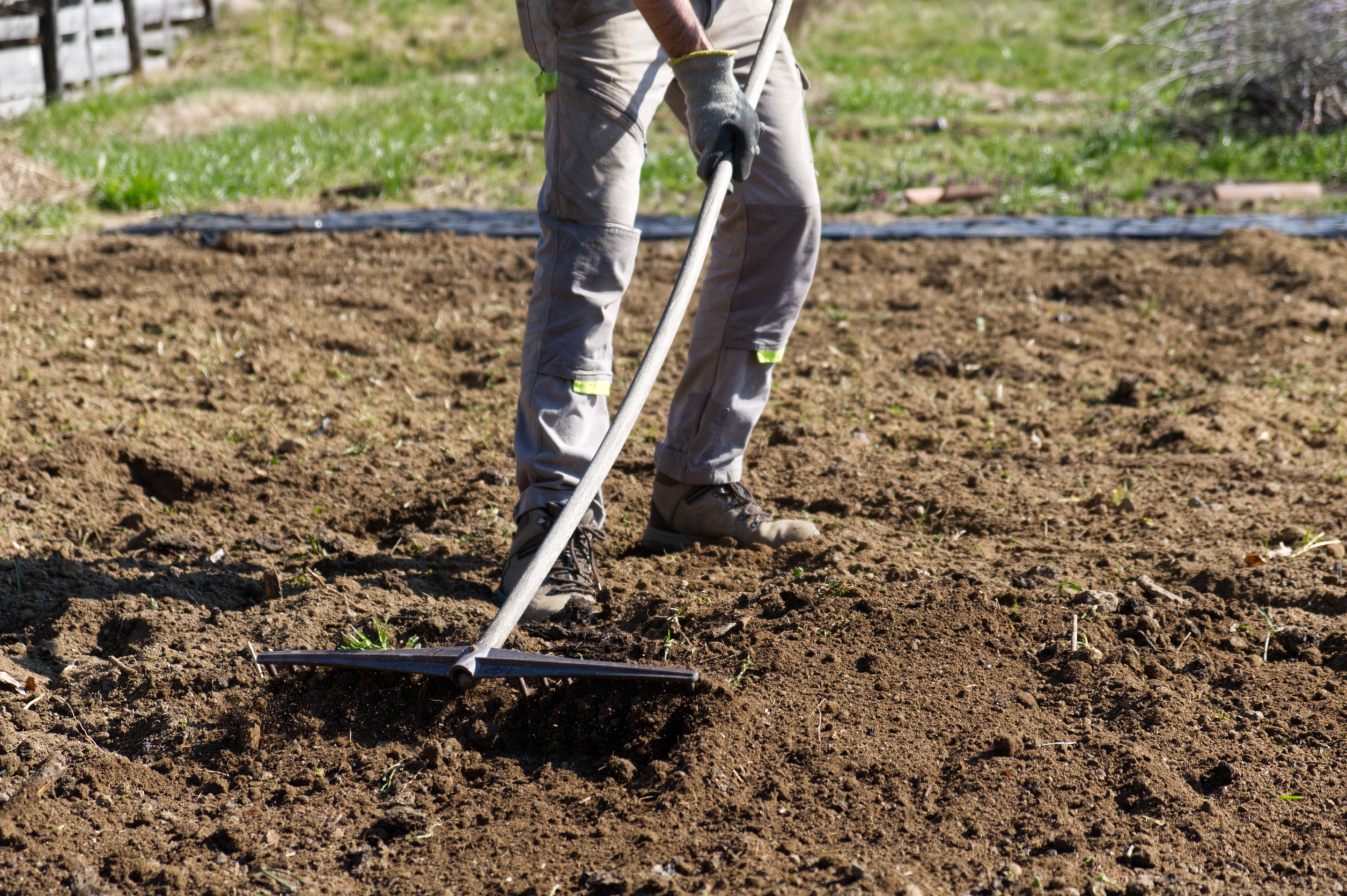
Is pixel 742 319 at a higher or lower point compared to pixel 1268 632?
higher

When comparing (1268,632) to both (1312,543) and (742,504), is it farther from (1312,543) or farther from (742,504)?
(742,504)

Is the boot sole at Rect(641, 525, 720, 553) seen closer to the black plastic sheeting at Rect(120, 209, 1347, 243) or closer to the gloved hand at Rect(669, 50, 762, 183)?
the gloved hand at Rect(669, 50, 762, 183)

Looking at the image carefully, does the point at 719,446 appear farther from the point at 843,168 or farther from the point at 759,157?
the point at 843,168

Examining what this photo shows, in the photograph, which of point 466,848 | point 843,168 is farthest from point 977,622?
point 843,168

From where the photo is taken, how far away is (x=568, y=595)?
2.40 meters

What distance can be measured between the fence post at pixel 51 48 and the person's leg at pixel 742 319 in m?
8.35

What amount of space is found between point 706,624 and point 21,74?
29.7 feet

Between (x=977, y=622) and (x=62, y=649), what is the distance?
73.1 inches

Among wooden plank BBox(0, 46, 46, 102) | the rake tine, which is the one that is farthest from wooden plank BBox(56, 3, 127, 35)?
the rake tine

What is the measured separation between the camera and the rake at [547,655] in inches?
75.7

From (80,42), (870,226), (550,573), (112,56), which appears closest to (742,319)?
(550,573)

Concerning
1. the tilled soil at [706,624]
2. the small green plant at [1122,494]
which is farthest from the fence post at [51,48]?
the small green plant at [1122,494]

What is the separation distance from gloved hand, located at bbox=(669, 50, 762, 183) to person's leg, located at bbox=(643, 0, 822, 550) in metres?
0.27

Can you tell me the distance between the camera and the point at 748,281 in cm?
271
